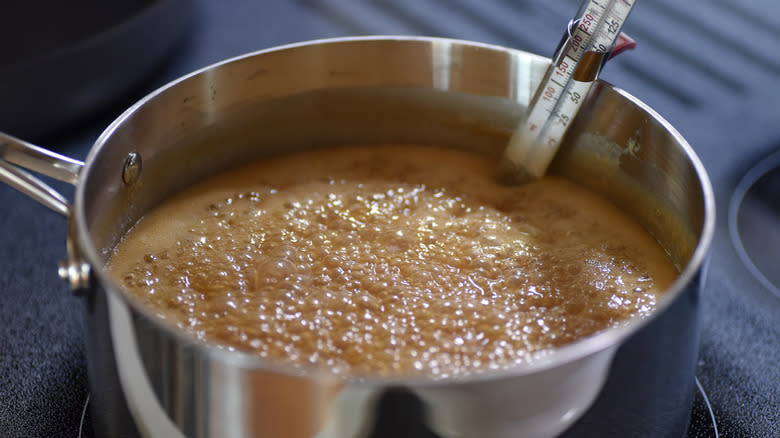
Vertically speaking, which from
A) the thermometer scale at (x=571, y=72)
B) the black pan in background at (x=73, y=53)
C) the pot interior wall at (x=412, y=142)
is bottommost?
the black pan in background at (x=73, y=53)

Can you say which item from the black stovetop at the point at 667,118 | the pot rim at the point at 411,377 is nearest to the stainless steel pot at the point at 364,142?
the pot rim at the point at 411,377

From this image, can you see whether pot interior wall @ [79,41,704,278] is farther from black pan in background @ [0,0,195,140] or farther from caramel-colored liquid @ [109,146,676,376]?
black pan in background @ [0,0,195,140]

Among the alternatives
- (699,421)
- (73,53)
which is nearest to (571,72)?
(699,421)

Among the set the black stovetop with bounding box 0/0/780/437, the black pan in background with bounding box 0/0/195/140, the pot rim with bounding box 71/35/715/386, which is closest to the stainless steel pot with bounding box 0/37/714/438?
the pot rim with bounding box 71/35/715/386

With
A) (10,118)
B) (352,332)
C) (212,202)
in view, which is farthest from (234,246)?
(10,118)

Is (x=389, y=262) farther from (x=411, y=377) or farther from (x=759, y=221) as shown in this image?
(x=759, y=221)

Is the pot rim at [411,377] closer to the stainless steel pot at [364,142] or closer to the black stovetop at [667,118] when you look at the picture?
the stainless steel pot at [364,142]
